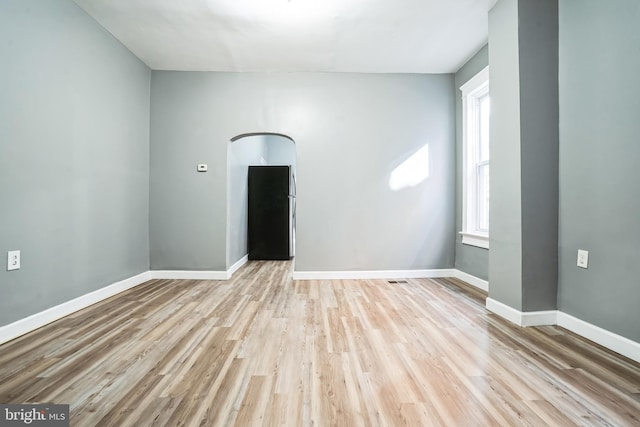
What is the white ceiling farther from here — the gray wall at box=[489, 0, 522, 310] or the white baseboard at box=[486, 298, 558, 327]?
the white baseboard at box=[486, 298, 558, 327]

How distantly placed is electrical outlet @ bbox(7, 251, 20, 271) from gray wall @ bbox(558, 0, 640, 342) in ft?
12.5

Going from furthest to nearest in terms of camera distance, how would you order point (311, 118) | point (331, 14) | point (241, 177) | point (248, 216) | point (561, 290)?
point (248, 216) → point (241, 177) → point (311, 118) → point (331, 14) → point (561, 290)

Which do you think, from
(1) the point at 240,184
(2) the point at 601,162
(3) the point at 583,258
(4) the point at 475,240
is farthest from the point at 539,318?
(1) the point at 240,184

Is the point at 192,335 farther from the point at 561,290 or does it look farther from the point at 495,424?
the point at 561,290

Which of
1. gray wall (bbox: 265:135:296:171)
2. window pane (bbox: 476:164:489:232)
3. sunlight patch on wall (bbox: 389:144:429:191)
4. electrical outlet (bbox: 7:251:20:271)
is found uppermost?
gray wall (bbox: 265:135:296:171)

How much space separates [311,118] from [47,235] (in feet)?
9.33

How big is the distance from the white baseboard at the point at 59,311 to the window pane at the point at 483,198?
3992mm

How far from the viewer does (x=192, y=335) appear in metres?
2.13

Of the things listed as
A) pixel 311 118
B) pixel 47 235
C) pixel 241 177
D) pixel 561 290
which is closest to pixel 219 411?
pixel 47 235

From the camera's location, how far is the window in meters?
3.51

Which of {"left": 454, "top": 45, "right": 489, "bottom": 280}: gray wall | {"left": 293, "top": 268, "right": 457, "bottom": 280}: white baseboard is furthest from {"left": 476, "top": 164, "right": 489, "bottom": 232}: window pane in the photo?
{"left": 293, "top": 268, "right": 457, "bottom": 280}: white baseboard

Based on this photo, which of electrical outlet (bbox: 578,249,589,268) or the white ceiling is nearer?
electrical outlet (bbox: 578,249,589,268)

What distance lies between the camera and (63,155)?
250 centimetres

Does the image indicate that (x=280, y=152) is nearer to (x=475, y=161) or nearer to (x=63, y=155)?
(x=475, y=161)
